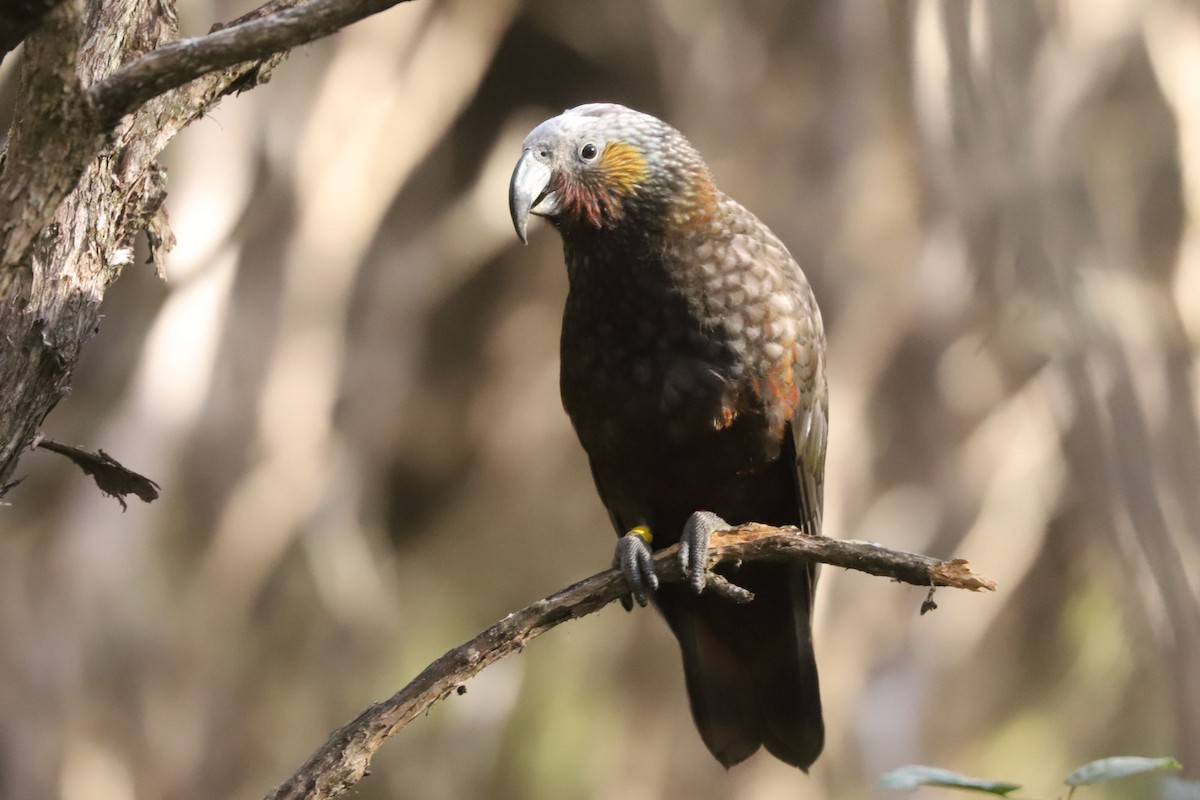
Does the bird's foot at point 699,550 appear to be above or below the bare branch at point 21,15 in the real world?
below

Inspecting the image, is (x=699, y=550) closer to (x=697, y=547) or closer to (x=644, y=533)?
(x=697, y=547)

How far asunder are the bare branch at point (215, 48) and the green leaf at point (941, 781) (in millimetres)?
1377

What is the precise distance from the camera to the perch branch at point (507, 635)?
1.93 metres

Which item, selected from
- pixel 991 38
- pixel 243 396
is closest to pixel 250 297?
pixel 243 396

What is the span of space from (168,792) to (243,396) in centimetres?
162

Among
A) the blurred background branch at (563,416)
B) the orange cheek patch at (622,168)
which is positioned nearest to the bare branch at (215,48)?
the orange cheek patch at (622,168)

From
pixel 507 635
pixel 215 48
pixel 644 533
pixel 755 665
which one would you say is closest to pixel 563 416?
pixel 755 665

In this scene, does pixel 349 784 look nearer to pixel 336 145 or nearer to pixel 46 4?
pixel 46 4

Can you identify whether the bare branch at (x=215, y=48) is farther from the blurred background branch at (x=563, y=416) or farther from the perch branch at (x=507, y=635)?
the blurred background branch at (x=563, y=416)

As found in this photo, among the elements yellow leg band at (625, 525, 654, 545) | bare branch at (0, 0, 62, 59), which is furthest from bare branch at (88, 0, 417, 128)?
yellow leg band at (625, 525, 654, 545)

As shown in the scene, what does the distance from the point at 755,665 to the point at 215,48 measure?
210 centimetres

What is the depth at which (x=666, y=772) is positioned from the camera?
Result: 5504mm

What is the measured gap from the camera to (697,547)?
2361 millimetres

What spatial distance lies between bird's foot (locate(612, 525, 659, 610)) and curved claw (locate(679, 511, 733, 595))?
73mm
